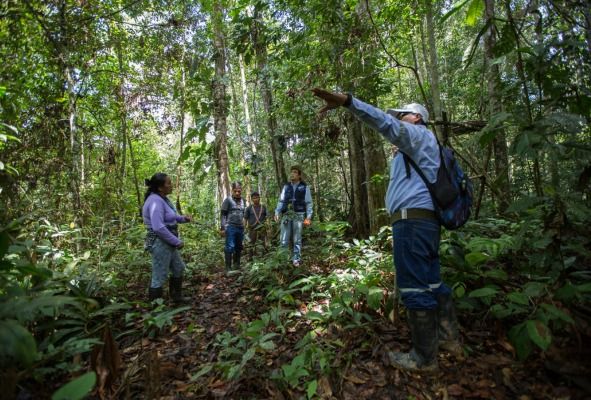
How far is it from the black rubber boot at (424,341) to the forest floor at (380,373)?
2.9 inches

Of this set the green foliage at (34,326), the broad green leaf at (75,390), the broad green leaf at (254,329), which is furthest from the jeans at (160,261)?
the broad green leaf at (75,390)

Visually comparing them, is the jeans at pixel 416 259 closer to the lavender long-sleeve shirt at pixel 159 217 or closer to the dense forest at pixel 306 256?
the dense forest at pixel 306 256

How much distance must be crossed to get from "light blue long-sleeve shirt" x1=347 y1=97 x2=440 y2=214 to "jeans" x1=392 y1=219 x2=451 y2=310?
0.62 feet

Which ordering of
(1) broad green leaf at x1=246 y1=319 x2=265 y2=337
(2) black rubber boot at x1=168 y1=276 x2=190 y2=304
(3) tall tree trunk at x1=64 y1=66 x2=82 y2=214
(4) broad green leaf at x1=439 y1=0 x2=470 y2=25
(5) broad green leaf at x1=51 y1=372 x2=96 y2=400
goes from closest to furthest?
(5) broad green leaf at x1=51 y1=372 x2=96 y2=400
(1) broad green leaf at x1=246 y1=319 x2=265 y2=337
(4) broad green leaf at x1=439 y1=0 x2=470 y2=25
(2) black rubber boot at x1=168 y1=276 x2=190 y2=304
(3) tall tree trunk at x1=64 y1=66 x2=82 y2=214

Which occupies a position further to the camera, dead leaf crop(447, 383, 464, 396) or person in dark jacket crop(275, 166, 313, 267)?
person in dark jacket crop(275, 166, 313, 267)

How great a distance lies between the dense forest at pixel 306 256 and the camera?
109 inches

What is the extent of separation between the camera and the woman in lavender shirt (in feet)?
17.3

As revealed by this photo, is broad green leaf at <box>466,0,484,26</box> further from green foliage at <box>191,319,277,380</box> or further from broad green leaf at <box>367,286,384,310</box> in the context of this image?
green foliage at <box>191,319,277,380</box>

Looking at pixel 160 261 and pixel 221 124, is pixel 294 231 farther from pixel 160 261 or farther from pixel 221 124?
pixel 221 124

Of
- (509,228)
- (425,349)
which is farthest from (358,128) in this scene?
(425,349)

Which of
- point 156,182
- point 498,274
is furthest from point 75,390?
point 156,182

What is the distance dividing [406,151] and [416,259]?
0.96m

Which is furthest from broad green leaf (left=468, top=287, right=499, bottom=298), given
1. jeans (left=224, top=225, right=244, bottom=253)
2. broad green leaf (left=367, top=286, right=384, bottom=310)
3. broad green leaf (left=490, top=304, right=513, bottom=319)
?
jeans (left=224, top=225, right=244, bottom=253)

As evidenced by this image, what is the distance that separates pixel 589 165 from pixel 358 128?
597cm
